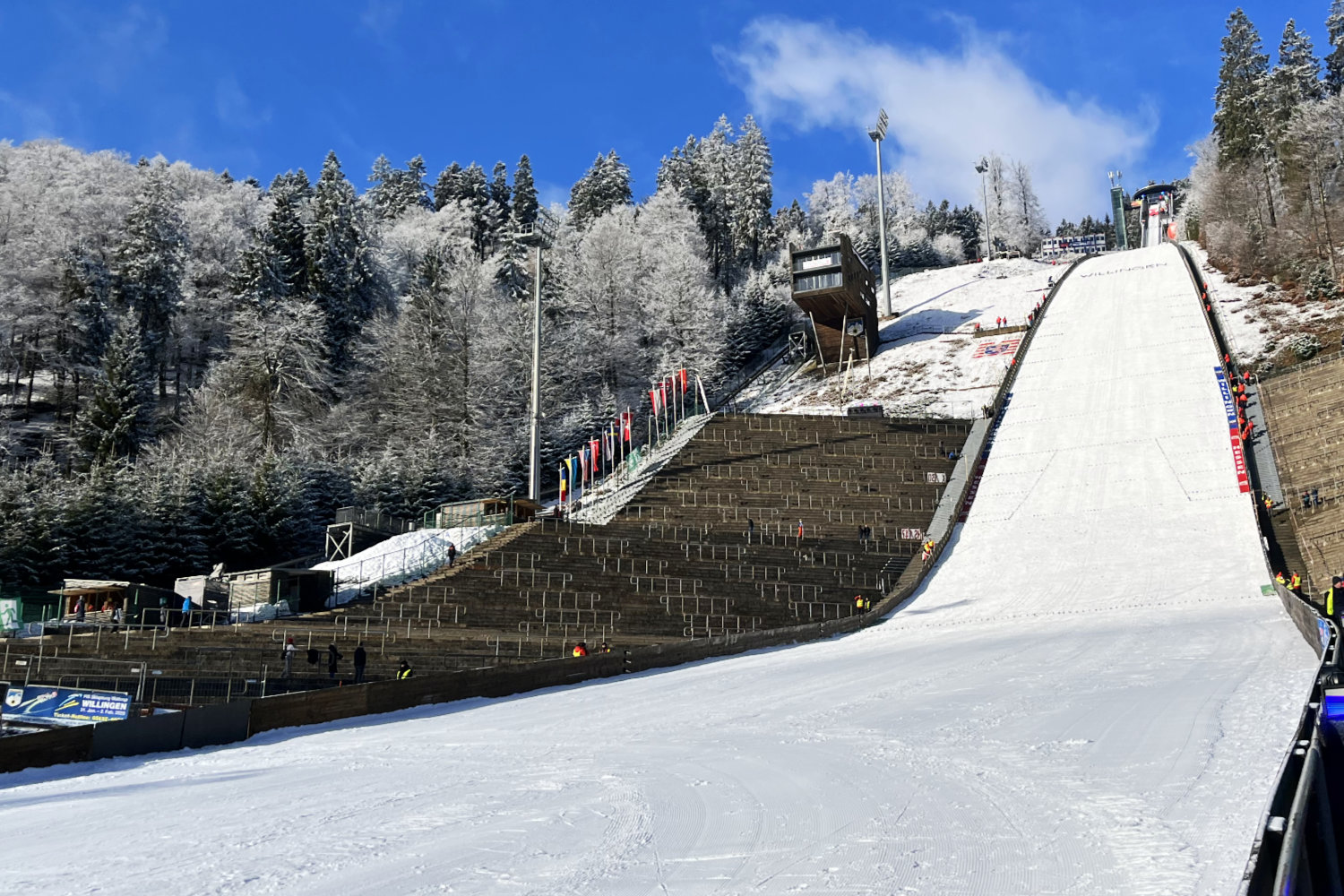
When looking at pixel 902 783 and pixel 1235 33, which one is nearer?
pixel 902 783

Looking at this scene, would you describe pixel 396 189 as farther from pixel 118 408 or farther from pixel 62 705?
pixel 62 705

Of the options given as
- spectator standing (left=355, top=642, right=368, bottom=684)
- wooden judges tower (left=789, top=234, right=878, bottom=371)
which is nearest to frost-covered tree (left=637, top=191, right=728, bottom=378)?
wooden judges tower (left=789, top=234, right=878, bottom=371)

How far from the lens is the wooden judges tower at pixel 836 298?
56.5 metres

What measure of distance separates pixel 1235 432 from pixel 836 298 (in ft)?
82.0

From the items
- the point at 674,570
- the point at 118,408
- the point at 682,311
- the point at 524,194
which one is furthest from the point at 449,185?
the point at 674,570

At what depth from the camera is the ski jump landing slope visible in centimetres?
663

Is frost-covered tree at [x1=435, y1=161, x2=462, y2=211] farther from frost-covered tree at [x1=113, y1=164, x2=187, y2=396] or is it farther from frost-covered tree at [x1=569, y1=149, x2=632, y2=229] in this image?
frost-covered tree at [x1=113, y1=164, x2=187, y2=396]

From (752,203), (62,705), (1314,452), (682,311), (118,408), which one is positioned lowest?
(62,705)

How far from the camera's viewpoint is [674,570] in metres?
29.2

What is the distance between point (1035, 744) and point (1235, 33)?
85937 mm

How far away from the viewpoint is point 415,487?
40250 millimetres

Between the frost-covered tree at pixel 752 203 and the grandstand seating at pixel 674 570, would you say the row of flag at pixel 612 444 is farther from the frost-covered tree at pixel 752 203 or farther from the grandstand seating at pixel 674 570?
the frost-covered tree at pixel 752 203

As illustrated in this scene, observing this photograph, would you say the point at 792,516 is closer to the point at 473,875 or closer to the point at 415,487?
the point at 415,487

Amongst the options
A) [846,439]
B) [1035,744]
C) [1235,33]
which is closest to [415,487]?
[846,439]
